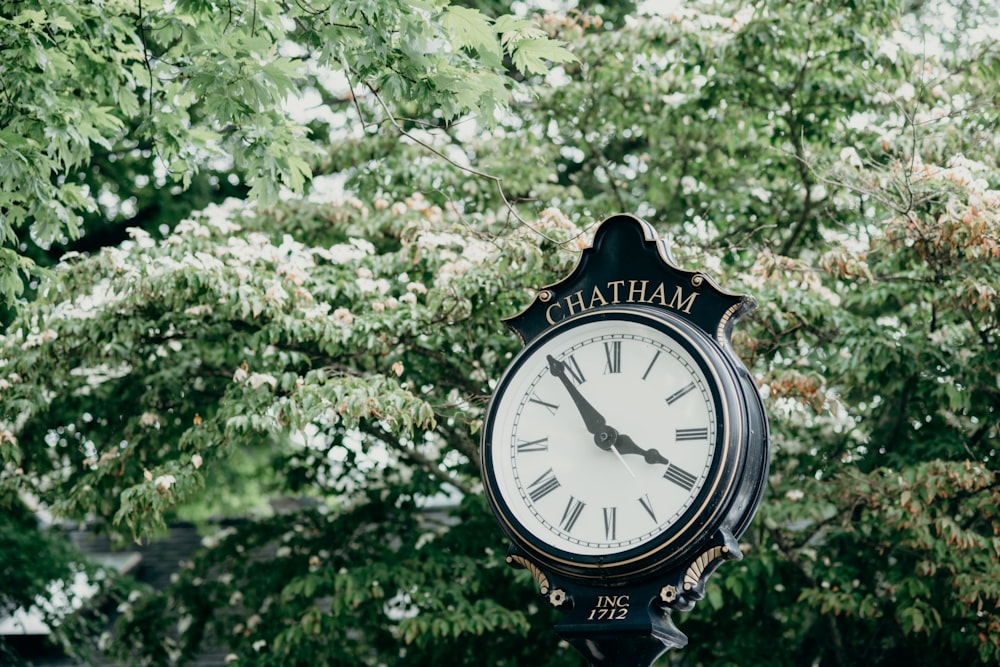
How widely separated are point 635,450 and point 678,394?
0.21 metres

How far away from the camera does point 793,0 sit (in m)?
7.71

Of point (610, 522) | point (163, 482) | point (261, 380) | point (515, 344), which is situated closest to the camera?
point (610, 522)

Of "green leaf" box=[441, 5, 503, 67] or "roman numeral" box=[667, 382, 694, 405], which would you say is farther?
"green leaf" box=[441, 5, 503, 67]

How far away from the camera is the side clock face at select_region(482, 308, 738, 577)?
3.43 meters

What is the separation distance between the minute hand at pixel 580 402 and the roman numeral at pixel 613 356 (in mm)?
114

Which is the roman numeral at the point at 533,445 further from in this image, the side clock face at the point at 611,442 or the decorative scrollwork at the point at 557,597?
the decorative scrollwork at the point at 557,597

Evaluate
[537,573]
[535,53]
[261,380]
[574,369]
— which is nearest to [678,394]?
[574,369]

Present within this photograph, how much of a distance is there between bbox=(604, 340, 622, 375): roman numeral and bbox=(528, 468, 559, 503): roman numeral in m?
0.36

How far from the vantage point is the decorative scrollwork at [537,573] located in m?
3.62

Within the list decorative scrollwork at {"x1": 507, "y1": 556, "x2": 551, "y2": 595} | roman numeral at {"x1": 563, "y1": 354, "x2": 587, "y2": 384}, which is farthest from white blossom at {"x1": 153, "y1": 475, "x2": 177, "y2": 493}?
roman numeral at {"x1": 563, "y1": 354, "x2": 587, "y2": 384}

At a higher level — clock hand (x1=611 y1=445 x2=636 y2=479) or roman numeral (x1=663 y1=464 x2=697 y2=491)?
clock hand (x1=611 y1=445 x2=636 y2=479)

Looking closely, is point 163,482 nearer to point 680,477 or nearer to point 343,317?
point 343,317

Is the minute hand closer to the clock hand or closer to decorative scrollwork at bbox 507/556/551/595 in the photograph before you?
the clock hand

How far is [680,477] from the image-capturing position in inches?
136
